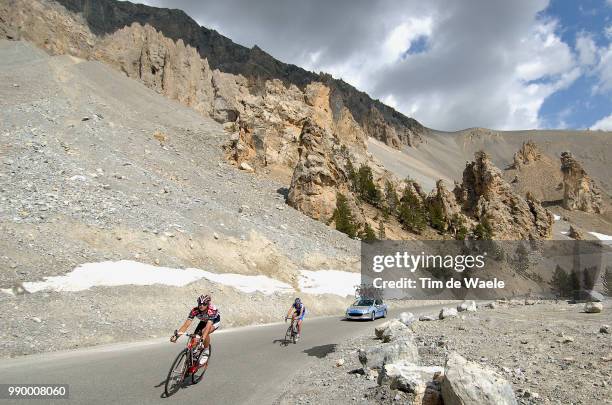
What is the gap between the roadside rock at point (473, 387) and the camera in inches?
206

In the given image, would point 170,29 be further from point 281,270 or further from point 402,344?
point 402,344

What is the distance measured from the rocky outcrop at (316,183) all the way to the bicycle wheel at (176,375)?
37.4 meters

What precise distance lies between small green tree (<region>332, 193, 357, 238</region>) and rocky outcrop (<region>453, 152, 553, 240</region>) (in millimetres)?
41885

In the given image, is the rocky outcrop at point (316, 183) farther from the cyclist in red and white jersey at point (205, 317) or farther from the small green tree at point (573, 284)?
the small green tree at point (573, 284)

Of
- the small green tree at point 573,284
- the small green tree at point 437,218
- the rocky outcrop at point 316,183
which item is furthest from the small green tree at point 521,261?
the rocky outcrop at point 316,183

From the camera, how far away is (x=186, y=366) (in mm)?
8547

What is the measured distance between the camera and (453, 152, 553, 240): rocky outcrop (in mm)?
79938

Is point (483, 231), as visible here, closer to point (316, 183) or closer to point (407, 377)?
point (316, 183)

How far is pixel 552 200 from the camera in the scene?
527ft

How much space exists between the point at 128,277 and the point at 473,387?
17.2 m

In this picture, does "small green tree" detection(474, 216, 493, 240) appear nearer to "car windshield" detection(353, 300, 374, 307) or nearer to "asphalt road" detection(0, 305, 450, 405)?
"car windshield" detection(353, 300, 374, 307)

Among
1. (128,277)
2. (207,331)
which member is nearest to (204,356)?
(207,331)

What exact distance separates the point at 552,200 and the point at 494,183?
316 ft

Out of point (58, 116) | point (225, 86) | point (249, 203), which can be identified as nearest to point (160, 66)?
point (225, 86)
